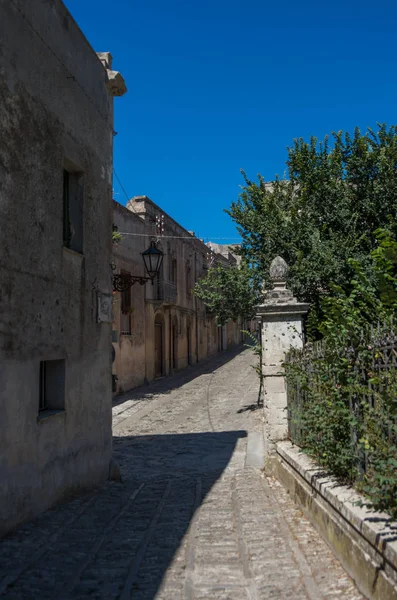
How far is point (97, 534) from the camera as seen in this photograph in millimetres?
5105

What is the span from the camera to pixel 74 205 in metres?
7.47

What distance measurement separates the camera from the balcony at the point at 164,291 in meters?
22.8

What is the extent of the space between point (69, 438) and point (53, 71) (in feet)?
14.8

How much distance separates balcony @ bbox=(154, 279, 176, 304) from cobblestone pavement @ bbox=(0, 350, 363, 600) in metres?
13.4

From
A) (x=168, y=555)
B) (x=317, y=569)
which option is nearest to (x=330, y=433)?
(x=317, y=569)

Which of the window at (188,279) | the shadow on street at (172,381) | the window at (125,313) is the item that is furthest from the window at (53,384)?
the window at (188,279)

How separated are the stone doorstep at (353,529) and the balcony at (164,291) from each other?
17473 mm

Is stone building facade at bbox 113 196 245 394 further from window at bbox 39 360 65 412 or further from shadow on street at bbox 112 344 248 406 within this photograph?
window at bbox 39 360 65 412

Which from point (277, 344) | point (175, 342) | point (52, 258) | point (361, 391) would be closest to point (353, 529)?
point (361, 391)

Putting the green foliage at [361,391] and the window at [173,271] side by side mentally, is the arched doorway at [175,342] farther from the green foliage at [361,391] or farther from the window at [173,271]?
the green foliage at [361,391]

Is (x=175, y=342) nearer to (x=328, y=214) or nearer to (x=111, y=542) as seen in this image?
(x=328, y=214)

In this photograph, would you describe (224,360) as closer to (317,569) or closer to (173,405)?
(173,405)

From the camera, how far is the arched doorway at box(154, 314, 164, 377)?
79.3ft

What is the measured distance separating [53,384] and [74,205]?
2.50 m
